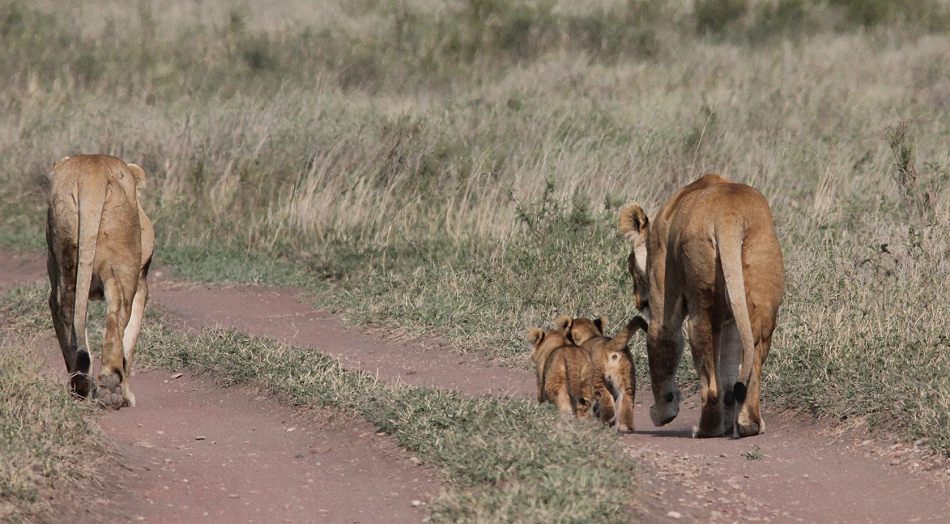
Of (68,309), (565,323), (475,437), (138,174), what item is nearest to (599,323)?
(565,323)

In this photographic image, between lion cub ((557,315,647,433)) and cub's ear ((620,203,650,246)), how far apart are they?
571 millimetres

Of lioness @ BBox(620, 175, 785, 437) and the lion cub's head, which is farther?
the lion cub's head

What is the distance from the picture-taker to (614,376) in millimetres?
7391

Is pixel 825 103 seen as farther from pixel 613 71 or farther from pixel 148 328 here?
pixel 148 328

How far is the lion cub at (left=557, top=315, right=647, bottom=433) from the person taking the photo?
7.38 m

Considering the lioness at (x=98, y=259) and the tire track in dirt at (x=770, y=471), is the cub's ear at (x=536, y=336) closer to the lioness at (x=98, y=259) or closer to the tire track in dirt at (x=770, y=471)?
the tire track in dirt at (x=770, y=471)

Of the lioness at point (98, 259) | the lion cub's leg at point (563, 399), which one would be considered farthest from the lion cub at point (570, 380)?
the lioness at point (98, 259)

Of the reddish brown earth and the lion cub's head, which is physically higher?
the lion cub's head

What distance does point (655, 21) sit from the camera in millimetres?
31078

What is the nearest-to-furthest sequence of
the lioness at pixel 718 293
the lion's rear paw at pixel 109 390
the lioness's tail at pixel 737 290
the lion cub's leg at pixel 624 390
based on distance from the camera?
the lioness's tail at pixel 737 290
the lioness at pixel 718 293
the lion cub's leg at pixel 624 390
the lion's rear paw at pixel 109 390

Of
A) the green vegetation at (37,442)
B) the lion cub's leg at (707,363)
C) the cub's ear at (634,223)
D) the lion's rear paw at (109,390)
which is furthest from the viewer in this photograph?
the cub's ear at (634,223)

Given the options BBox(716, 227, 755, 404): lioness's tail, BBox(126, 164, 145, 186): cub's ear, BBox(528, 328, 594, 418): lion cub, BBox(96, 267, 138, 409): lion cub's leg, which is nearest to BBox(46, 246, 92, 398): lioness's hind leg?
BBox(96, 267, 138, 409): lion cub's leg

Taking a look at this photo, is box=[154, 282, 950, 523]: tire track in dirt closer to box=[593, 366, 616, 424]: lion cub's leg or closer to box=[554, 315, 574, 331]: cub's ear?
box=[593, 366, 616, 424]: lion cub's leg

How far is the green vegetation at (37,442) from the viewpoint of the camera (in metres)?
5.58
